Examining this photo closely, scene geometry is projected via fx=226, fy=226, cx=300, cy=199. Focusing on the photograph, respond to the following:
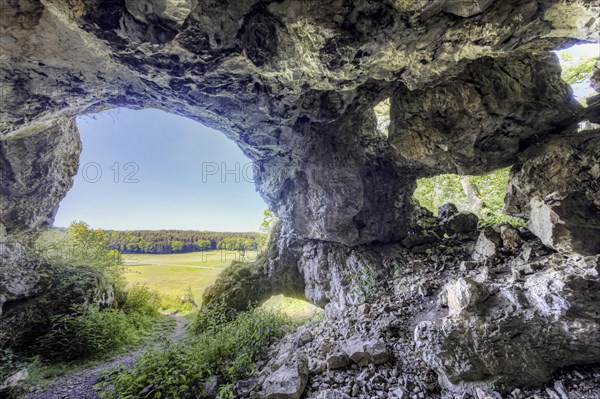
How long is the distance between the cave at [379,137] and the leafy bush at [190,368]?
28.1 inches

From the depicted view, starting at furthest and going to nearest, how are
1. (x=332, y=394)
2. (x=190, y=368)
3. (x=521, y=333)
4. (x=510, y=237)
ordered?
(x=510, y=237)
(x=190, y=368)
(x=332, y=394)
(x=521, y=333)

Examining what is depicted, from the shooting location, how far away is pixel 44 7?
134 inches

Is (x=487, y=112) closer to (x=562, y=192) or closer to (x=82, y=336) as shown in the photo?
(x=562, y=192)

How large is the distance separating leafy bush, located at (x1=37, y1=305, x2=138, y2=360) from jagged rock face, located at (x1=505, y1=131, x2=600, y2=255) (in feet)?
34.1

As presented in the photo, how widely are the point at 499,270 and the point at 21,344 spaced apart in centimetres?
1078

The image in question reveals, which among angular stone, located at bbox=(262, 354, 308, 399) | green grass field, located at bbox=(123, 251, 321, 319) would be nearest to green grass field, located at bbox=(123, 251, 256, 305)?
green grass field, located at bbox=(123, 251, 321, 319)

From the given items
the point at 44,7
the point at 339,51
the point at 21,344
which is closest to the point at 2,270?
the point at 21,344

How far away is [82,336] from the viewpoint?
580 cm

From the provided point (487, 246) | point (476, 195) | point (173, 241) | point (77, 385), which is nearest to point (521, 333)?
point (487, 246)

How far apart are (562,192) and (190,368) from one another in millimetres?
7534

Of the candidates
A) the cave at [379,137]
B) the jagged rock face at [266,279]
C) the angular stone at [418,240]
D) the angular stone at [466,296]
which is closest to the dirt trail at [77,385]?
the cave at [379,137]

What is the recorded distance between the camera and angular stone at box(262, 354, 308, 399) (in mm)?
3170

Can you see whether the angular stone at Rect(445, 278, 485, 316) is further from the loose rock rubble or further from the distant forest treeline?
the distant forest treeline

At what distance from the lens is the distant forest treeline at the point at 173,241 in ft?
41.4
